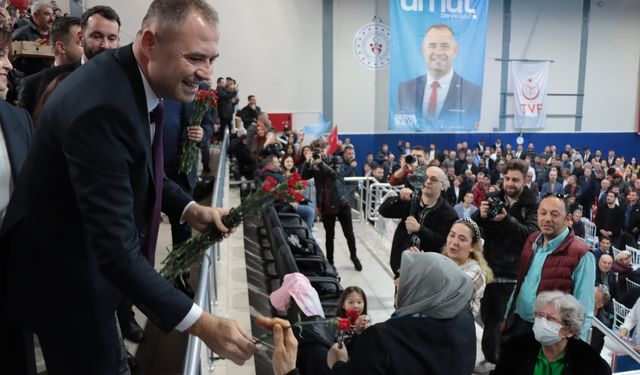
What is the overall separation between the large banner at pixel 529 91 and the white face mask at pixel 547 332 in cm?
1878

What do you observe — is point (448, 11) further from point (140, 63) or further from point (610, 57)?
point (140, 63)

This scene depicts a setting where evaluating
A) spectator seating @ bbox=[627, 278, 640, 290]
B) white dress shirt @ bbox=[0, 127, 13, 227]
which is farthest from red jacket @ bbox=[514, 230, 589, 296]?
spectator seating @ bbox=[627, 278, 640, 290]

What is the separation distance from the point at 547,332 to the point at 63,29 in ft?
10.1

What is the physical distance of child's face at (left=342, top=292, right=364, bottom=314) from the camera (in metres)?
3.77

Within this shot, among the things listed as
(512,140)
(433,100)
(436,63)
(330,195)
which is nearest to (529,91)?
(512,140)

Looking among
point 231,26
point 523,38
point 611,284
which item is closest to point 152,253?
point 611,284

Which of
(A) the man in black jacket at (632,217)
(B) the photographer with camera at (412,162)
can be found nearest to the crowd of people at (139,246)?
(B) the photographer with camera at (412,162)

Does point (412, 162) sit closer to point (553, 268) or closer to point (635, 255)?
point (553, 268)

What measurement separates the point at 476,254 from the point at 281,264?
1.41 m

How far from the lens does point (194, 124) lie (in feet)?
11.5

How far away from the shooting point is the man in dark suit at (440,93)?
1752 cm

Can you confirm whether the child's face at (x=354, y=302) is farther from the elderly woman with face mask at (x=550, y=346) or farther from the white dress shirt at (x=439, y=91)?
the white dress shirt at (x=439, y=91)

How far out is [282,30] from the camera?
702 inches

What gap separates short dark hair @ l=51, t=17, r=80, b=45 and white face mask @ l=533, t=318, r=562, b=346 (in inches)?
118
